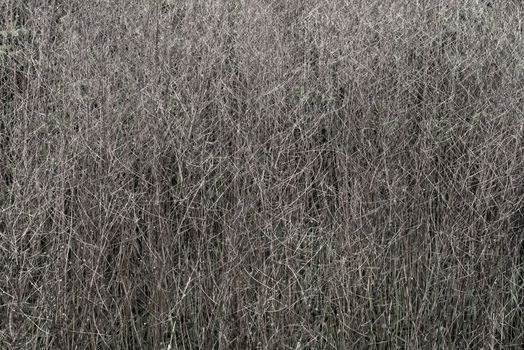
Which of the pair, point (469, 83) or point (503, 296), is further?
point (469, 83)

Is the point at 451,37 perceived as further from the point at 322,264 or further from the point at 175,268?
the point at 175,268

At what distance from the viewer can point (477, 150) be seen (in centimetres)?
375

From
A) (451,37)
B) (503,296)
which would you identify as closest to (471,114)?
(451,37)

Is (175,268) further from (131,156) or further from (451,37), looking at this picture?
(451,37)

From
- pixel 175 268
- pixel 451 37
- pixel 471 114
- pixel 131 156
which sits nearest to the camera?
pixel 175 268

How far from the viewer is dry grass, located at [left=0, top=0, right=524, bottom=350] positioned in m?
3.40

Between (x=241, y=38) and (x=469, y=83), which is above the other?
(x=241, y=38)

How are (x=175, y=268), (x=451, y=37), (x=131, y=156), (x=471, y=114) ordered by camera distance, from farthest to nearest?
1. (x=451, y=37)
2. (x=471, y=114)
3. (x=131, y=156)
4. (x=175, y=268)

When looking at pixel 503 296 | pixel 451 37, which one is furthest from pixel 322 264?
pixel 451 37

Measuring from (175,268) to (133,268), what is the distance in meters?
0.23

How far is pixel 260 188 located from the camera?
3416mm

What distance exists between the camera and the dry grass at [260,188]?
340cm

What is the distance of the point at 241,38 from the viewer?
4.14 m

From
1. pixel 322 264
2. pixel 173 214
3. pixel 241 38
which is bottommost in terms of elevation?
pixel 322 264
